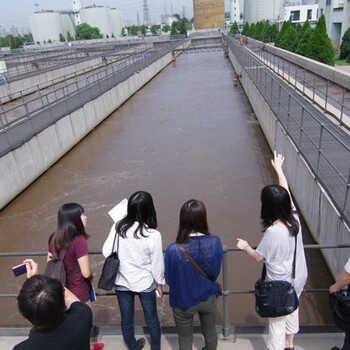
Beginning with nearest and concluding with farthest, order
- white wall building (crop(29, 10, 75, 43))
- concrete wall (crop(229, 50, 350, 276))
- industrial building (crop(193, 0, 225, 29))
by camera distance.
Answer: concrete wall (crop(229, 50, 350, 276)), industrial building (crop(193, 0, 225, 29)), white wall building (crop(29, 10, 75, 43))

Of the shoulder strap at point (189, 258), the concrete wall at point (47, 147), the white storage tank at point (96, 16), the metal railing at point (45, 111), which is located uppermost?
the white storage tank at point (96, 16)

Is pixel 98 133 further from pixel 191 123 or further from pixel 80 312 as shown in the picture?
pixel 80 312

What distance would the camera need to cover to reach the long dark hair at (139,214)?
9.22 ft

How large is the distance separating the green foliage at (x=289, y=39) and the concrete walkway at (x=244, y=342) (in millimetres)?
34324

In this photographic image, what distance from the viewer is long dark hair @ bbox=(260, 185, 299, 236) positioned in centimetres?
269

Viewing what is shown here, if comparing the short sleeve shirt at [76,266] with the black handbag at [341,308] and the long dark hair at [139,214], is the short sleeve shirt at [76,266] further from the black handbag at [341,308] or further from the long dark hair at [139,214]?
the black handbag at [341,308]

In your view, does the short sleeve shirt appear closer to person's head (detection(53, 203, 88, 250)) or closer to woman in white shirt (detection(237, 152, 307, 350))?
person's head (detection(53, 203, 88, 250))

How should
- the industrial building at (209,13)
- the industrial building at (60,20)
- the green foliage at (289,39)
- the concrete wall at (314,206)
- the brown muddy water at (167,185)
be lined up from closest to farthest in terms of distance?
the concrete wall at (314,206), the brown muddy water at (167,185), the green foliage at (289,39), the industrial building at (209,13), the industrial building at (60,20)

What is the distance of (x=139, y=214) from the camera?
2822 mm

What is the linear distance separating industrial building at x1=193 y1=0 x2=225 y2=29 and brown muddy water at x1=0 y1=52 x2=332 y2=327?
93474 mm

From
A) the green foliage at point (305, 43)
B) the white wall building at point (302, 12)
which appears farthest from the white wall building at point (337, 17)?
the white wall building at point (302, 12)

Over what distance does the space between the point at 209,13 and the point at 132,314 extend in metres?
110

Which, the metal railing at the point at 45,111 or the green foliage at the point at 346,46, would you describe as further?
the green foliage at the point at 346,46

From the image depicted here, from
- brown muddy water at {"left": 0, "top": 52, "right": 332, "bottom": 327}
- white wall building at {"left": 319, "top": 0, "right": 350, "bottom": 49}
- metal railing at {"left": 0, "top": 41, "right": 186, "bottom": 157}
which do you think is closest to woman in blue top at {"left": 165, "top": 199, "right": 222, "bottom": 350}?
brown muddy water at {"left": 0, "top": 52, "right": 332, "bottom": 327}
